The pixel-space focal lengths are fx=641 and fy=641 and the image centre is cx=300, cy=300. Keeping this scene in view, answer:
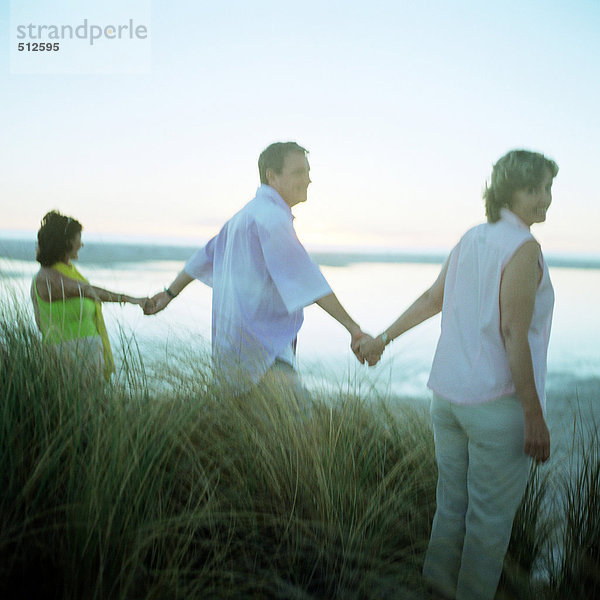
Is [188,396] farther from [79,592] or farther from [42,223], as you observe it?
[42,223]

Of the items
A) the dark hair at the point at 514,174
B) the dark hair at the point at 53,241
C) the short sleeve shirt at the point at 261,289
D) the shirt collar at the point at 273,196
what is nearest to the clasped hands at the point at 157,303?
the dark hair at the point at 53,241

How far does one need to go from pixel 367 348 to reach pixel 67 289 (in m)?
2.01

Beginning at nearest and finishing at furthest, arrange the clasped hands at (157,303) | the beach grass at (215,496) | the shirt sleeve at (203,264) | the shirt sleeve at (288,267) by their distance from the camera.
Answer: the beach grass at (215,496) → the shirt sleeve at (288,267) → the shirt sleeve at (203,264) → the clasped hands at (157,303)

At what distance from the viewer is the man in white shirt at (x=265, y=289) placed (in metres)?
3.28

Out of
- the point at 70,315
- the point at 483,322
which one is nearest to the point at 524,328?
the point at 483,322

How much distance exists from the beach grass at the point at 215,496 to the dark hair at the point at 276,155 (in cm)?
116

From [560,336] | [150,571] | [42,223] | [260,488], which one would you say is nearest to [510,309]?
[260,488]

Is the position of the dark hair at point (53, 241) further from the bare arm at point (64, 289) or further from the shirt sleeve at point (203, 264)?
the shirt sleeve at point (203, 264)

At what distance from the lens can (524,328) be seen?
2.15 metres

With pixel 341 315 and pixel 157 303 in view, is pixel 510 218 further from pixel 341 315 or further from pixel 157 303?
pixel 157 303

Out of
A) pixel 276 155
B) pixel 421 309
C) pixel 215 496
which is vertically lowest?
pixel 215 496

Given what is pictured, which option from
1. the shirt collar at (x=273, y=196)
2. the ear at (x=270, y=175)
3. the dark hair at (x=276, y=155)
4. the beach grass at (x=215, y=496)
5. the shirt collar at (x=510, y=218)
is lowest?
the beach grass at (x=215, y=496)

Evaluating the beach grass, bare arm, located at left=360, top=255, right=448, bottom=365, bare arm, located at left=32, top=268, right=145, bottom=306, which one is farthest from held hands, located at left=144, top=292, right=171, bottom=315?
bare arm, located at left=360, top=255, right=448, bottom=365

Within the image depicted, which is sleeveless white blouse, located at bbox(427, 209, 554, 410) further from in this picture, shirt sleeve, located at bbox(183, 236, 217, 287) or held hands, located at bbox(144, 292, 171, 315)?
held hands, located at bbox(144, 292, 171, 315)
